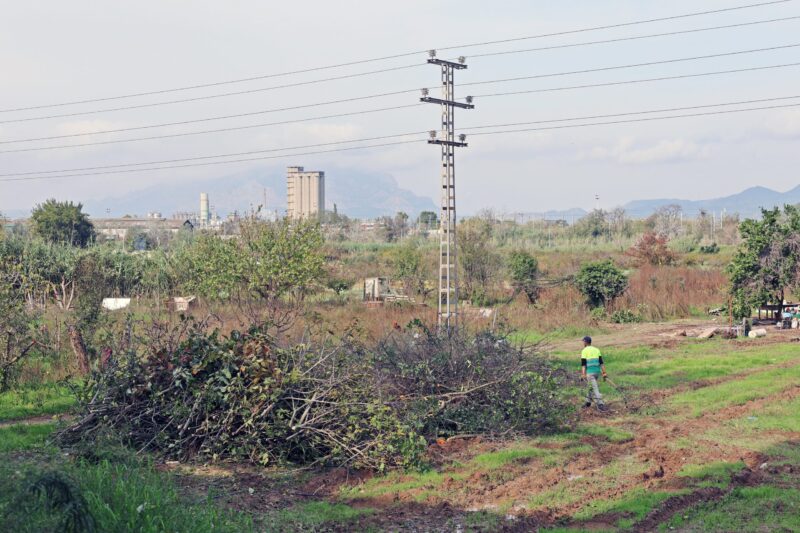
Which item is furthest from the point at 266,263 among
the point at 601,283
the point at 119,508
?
the point at 119,508

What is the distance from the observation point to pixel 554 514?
10016mm

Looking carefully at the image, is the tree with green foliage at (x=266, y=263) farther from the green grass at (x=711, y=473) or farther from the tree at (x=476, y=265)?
the green grass at (x=711, y=473)

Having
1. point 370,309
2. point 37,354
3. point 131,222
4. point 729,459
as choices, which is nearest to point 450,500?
point 729,459

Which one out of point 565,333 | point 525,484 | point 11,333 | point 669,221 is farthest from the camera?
point 669,221

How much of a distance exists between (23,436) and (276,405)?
180 inches

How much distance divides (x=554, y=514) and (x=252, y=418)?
14.9 ft

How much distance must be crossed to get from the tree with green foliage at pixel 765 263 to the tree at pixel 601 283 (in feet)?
21.0

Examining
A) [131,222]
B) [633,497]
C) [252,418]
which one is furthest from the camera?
[131,222]

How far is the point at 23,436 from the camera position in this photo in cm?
1373

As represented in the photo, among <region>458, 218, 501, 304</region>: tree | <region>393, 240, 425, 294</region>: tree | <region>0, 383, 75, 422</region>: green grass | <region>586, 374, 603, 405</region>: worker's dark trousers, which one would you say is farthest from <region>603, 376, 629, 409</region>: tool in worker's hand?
<region>458, 218, 501, 304</region>: tree

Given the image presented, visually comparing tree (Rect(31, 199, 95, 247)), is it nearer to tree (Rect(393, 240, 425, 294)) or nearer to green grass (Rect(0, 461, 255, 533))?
tree (Rect(393, 240, 425, 294))

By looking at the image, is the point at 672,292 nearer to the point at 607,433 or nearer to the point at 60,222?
the point at 607,433

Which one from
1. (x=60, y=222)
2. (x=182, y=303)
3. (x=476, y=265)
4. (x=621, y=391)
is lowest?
(x=621, y=391)

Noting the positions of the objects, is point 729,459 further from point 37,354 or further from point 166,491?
point 37,354
